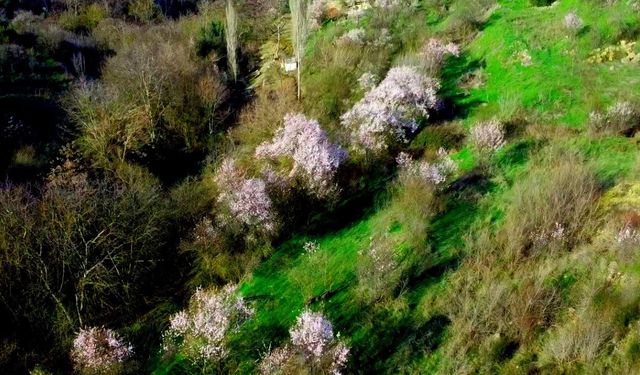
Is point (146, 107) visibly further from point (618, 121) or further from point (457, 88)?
point (618, 121)

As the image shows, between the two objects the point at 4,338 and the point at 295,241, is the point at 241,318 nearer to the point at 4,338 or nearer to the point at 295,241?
the point at 295,241

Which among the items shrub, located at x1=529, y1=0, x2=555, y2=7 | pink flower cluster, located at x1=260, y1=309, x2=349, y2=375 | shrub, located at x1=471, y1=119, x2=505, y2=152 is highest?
shrub, located at x1=529, y1=0, x2=555, y2=7

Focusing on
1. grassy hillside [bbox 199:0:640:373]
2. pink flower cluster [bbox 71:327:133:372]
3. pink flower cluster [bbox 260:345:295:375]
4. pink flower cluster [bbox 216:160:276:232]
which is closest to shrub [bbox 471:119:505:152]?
grassy hillside [bbox 199:0:640:373]

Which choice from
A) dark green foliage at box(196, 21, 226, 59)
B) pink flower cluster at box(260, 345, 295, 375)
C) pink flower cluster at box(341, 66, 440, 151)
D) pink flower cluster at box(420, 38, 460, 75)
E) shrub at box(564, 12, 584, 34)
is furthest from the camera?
dark green foliage at box(196, 21, 226, 59)

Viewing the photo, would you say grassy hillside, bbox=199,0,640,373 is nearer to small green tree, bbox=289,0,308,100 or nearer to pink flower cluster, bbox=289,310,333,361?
pink flower cluster, bbox=289,310,333,361

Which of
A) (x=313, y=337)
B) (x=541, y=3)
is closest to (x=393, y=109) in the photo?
(x=313, y=337)

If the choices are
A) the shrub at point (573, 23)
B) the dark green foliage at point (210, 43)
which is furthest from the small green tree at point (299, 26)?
the shrub at point (573, 23)

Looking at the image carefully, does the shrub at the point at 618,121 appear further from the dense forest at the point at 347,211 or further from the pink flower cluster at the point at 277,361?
the pink flower cluster at the point at 277,361

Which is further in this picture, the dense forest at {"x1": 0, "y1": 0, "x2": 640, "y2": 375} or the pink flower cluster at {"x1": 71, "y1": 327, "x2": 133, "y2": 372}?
the pink flower cluster at {"x1": 71, "y1": 327, "x2": 133, "y2": 372}
